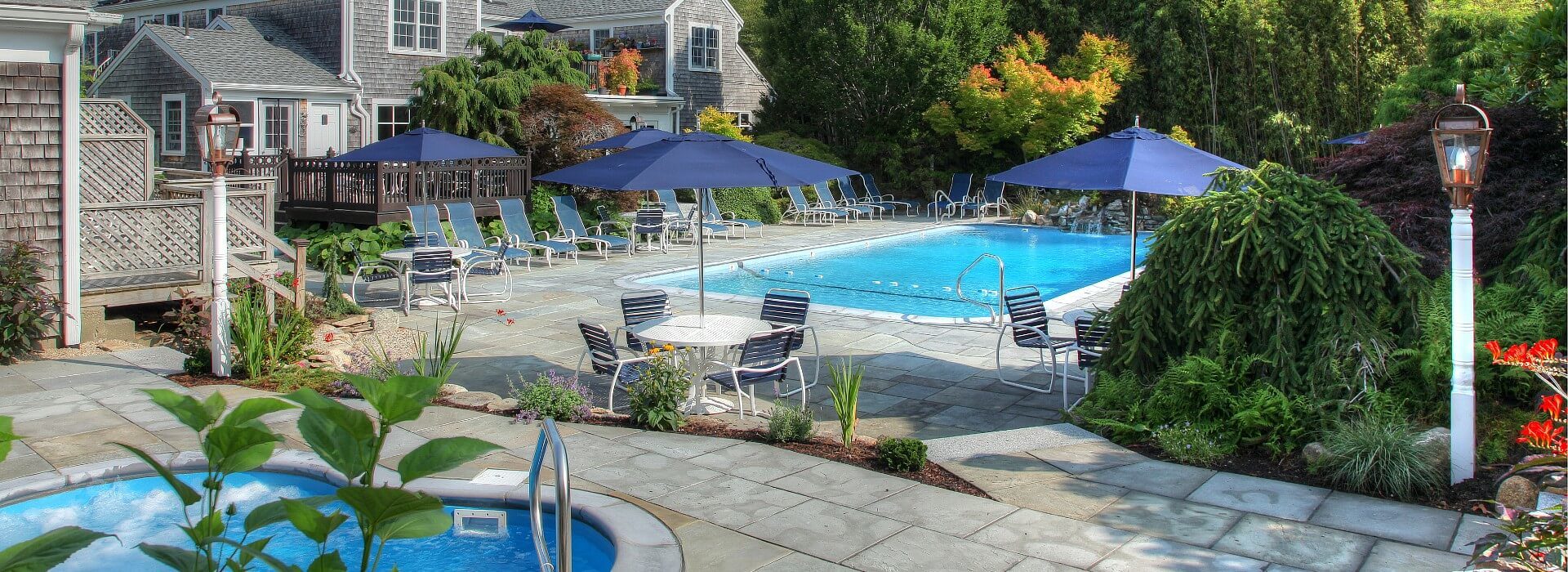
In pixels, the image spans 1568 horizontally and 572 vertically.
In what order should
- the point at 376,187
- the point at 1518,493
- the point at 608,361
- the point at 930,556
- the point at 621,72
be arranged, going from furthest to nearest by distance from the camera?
1. the point at 621,72
2. the point at 376,187
3. the point at 608,361
4. the point at 1518,493
5. the point at 930,556

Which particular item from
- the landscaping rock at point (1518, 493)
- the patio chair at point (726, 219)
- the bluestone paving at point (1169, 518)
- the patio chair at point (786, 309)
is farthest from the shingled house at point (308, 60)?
the landscaping rock at point (1518, 493)

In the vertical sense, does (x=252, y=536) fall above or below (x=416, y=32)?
below

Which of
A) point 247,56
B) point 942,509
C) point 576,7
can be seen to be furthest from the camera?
point 576,7

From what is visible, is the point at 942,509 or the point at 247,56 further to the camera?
the point at 247,56

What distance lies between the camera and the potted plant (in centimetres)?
2703

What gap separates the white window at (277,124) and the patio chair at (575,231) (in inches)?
258

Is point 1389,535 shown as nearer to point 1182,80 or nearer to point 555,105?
point 555,105

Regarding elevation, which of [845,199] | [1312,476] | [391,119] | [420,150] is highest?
[391,119]

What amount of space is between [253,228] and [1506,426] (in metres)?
9.66

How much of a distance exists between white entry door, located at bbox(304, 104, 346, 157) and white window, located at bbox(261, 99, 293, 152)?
337 millimetres

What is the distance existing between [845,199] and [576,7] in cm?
958

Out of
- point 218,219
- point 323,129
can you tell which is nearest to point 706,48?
point 323,129

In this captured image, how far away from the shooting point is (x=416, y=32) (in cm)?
2411

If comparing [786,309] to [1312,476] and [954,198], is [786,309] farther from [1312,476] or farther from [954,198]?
[954,198]
